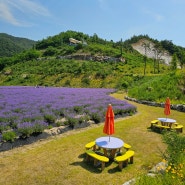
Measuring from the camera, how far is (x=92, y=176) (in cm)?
862

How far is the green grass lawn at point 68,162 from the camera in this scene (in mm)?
8281

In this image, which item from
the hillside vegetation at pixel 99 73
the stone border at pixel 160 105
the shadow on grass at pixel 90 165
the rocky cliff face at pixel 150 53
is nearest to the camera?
the shadow on grass at pixel 90 165

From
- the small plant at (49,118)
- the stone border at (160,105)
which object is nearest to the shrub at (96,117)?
the small plant at (49,118)

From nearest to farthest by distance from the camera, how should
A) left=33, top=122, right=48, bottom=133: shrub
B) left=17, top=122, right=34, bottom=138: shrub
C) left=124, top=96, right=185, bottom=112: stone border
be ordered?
left=17, top=122, right=34, bottom=138: shrub, left=33, top=122, right=48, bottom=133: shrub, left=124, top=96, right=185, bottom=112: stone border

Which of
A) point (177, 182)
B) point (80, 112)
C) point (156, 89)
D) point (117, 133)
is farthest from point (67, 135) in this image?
point (156, 89)

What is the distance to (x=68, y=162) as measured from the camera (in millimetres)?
9789

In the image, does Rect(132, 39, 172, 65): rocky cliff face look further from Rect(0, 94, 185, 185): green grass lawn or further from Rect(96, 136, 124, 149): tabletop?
Rect(96, 136, 124, 149): tabletop

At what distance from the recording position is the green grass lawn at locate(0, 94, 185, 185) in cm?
828

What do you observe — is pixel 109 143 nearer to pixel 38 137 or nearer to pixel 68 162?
pixel 68 162

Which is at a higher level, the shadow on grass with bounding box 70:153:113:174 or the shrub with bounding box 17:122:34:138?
the shrub with bounding box 17:122:34:138

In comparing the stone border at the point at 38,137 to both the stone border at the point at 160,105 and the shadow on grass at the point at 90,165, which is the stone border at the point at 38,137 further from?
the stone border at the point at 160,105

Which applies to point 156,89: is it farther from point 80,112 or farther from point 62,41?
point 62,41

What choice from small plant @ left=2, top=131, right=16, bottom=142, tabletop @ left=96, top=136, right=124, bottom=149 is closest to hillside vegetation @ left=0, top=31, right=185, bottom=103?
tabletop @ left=96, top=136, right=124, bottom=149

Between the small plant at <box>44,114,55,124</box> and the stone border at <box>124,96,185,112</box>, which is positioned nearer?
the small plant at <box>44,114,55,124</box>
